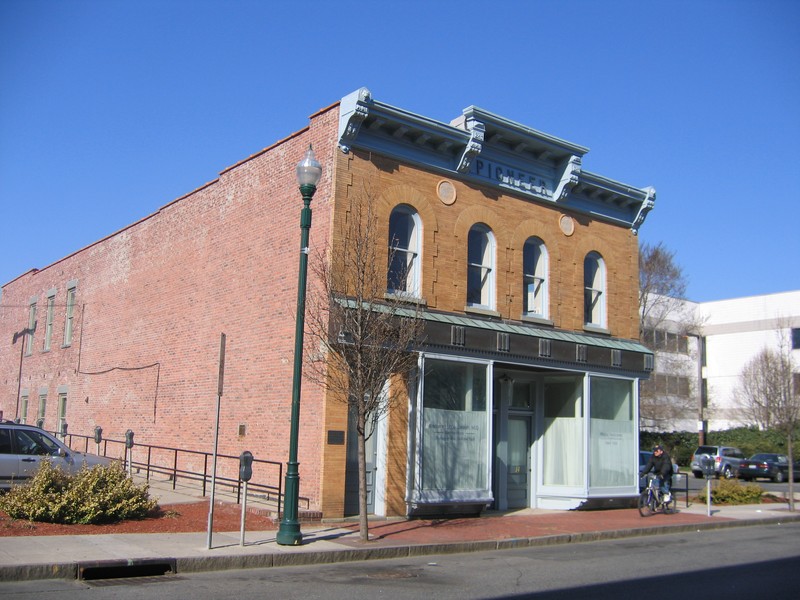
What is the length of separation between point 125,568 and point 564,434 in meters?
12.7

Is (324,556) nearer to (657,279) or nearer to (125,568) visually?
(125,568)

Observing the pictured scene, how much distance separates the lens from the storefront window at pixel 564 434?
2022cm

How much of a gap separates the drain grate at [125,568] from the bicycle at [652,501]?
41.2 feet

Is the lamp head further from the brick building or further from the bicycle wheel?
the bicycle wheel

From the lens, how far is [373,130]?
1702 cm

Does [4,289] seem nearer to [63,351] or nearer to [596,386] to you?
[63,351]

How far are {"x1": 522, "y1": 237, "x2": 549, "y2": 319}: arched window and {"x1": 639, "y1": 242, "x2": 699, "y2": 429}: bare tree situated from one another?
1758 cm

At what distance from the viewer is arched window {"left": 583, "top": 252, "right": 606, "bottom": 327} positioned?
71.7ft

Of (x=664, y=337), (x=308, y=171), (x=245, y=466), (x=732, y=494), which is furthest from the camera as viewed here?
(x=664, y=337)

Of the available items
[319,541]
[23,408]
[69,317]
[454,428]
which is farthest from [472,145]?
[23,408]

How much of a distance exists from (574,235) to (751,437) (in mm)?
36432

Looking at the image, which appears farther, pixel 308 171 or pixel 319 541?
pixel 308 171

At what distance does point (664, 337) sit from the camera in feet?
165

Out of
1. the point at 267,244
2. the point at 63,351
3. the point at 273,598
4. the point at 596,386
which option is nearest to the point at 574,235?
the point at 596,386
